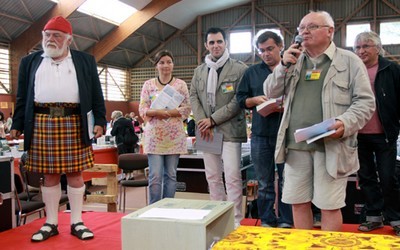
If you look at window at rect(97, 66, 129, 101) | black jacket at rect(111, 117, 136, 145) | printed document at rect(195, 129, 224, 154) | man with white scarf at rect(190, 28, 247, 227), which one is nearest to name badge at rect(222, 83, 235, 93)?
man with white scarf at rect(190, 28, 247, 227)

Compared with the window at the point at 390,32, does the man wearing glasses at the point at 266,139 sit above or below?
below

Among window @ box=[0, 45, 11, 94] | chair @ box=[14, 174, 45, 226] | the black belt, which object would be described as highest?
window @ box=[0, 45, 11, 94]

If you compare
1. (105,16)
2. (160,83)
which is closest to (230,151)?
(160,83)

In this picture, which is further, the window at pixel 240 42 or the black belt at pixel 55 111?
the window at pixel 240 42

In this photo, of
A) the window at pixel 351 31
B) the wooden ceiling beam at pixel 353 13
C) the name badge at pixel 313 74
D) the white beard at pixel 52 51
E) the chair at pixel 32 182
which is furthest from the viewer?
the window at pixel 351 31

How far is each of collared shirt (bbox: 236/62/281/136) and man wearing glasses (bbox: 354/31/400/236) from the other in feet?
1.81

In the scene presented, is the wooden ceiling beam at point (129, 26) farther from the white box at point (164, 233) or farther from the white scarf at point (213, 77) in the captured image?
the white box at point (164, 233)

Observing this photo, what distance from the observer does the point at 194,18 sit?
627 inches

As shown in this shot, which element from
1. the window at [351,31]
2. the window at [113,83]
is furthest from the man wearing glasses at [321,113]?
the window at [113,83]

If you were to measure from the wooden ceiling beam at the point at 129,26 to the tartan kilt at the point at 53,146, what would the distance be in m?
9.42

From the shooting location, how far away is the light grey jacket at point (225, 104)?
279 cm

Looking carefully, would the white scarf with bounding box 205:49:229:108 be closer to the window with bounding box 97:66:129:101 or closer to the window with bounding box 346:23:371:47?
the window with bounding box 346:23:371:47

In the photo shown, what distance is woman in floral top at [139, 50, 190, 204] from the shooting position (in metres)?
3.06

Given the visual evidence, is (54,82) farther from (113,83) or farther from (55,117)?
(113,83)
